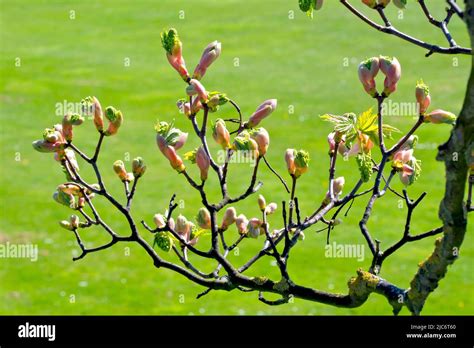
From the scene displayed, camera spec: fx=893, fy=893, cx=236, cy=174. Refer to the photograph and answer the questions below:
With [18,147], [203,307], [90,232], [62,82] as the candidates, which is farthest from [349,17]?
[203,307]

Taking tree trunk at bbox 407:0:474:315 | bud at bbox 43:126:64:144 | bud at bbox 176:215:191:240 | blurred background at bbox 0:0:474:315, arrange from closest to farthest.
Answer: tree trunk at bbox 407:0:474:315
bud at bbox 43:126:64:144
bud at bbox 176:215:191:240
blurred background at bbox 0:0:474:315

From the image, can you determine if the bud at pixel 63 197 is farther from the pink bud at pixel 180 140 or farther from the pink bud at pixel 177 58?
the pink bud at pixel 177 58

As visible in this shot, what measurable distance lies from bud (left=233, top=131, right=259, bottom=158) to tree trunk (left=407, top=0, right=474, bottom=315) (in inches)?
21.5

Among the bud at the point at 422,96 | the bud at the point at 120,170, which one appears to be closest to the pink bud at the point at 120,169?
the bud at the point at 120,170

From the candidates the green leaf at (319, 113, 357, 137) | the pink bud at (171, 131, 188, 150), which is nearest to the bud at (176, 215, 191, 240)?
the pink bud at (171, 131, 188, 150)

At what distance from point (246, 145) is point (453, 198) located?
0.65 metres

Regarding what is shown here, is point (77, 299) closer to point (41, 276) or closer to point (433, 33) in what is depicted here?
point (41, 276)

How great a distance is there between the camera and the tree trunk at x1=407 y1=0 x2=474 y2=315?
1755mm

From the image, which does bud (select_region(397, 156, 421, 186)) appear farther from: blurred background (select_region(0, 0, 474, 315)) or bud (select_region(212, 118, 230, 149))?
blurred background (select_region(0, 0, 474, 315))

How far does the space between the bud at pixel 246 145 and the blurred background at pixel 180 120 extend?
25.8 ft

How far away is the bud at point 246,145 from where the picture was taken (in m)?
2.38

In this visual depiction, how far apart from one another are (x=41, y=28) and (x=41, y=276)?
13.6 meters

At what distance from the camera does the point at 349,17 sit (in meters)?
24.0

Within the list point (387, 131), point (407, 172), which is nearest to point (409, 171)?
point (407, 172)
